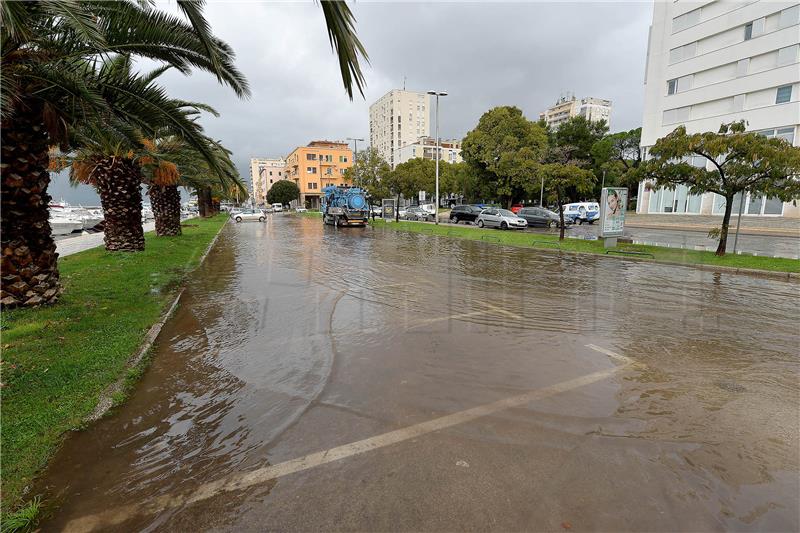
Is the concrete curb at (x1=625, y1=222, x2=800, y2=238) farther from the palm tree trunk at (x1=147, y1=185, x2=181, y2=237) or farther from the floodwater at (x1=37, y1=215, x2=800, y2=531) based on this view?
the palm tree trunk at (x1=147, y1=185, x2=181, y2=237)

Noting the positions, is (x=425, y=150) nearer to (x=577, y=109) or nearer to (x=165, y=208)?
(x=577, y=109)

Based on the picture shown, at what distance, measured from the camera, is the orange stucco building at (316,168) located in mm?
88250

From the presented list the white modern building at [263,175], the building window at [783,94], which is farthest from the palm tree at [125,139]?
the white modern building at [263,175]

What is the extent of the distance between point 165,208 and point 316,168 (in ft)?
236

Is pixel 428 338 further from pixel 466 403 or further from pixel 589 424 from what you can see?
pixel 589 424

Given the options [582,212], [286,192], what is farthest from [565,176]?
[286,192]

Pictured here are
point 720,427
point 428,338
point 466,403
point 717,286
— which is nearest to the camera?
point 720,427

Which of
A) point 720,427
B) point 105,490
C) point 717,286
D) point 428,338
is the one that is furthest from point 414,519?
point 717,286

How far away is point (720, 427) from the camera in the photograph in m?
3.41

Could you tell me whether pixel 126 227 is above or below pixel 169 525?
above

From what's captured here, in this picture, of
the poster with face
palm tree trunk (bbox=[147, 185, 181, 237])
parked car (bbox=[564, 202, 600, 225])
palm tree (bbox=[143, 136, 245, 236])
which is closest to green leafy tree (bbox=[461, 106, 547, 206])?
parked car (bbox=[564, 202, 600, 225])

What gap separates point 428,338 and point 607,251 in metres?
12.6

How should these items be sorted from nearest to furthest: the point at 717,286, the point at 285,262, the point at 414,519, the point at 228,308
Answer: the point at 414,519 → the point at 228,308 → the point at 717,286 → the point at 285,262

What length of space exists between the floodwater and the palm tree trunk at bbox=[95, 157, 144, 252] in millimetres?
8856
